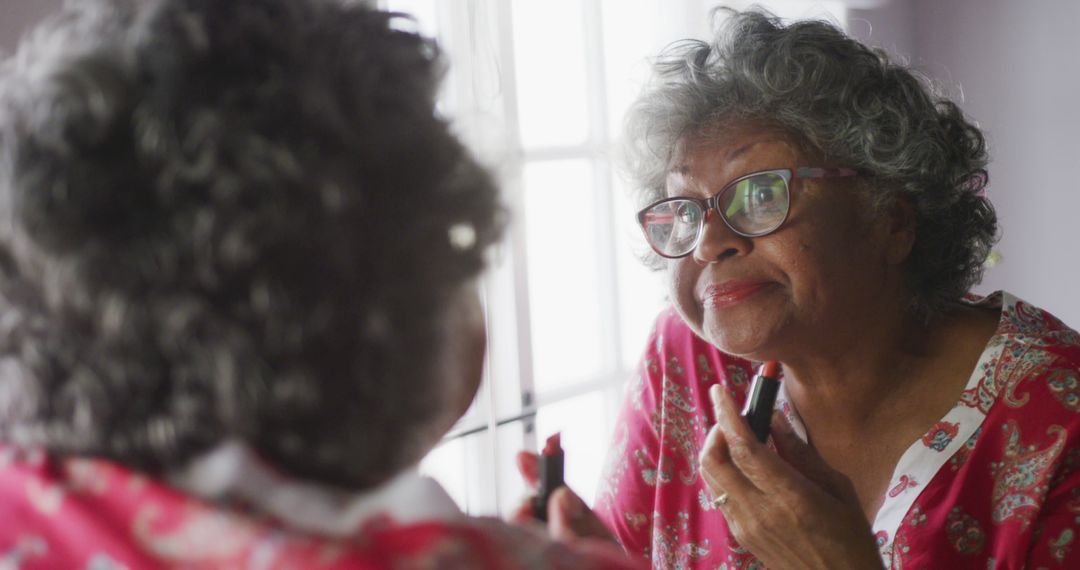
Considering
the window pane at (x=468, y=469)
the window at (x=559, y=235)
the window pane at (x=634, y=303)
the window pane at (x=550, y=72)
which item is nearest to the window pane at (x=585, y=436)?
the window at (x=559, y=235)

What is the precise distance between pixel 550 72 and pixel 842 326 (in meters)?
1.30

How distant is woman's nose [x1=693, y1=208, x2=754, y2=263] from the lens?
133 centimetres

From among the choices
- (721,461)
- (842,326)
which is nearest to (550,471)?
(721,461)

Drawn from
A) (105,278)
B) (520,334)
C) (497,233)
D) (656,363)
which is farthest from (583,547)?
(520,334)

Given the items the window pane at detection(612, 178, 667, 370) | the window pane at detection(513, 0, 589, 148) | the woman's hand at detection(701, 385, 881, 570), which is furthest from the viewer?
the window pane at detection(612, 178, 667, 370)

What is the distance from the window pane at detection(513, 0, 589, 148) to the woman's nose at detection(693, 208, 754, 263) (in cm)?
103

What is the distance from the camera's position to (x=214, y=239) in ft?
1.65

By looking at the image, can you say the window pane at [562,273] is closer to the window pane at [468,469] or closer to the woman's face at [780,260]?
the window pane at [468,469]

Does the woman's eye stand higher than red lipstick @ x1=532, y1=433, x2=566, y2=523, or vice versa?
the woman's eye

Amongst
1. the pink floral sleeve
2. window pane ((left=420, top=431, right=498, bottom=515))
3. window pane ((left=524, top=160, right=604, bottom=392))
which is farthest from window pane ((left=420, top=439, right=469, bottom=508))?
the pink floral sleeve

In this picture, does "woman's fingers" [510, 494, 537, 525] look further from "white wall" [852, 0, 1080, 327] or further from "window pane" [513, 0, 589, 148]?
"white wall" [852, 0, 1080, 327]

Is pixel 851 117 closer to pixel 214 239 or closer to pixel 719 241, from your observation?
pixel 719 241

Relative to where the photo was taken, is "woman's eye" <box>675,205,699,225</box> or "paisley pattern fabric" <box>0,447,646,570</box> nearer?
"paisley pattern fabric" <box>0,447,646,570</box>

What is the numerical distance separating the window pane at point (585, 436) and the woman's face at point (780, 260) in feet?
4.09
